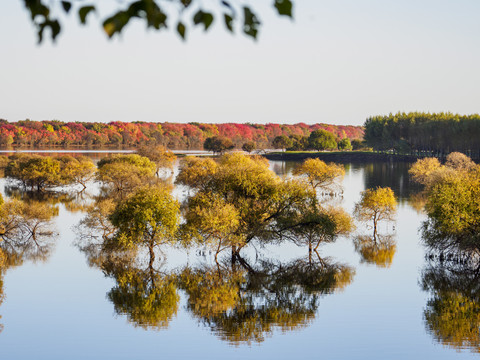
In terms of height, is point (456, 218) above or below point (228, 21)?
below

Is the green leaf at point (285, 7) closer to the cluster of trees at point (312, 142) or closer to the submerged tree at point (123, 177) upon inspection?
the submerged tree at point (123, 177)

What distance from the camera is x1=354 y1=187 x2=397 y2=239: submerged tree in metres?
51.8

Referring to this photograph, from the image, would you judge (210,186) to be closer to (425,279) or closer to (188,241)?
(188,241)

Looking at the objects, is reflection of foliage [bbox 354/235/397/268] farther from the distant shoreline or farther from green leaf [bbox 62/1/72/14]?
the distant shoreline

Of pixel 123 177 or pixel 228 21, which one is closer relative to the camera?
pixel 228 21

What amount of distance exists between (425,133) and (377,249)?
118m

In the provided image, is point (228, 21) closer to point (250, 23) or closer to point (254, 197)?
point (250, 23)

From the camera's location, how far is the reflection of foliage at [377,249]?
139 feet

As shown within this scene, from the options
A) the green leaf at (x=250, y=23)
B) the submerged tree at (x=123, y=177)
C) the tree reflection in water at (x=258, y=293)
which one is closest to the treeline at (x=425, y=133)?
the submerged tree at (x=123, y=177)

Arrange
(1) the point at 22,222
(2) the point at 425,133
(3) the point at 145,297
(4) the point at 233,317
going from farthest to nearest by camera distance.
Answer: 1. (2) the point at 425,133
2. (1) the point at 22,222
3. (3) the point at 145,297
4. (4) the point at 233,317

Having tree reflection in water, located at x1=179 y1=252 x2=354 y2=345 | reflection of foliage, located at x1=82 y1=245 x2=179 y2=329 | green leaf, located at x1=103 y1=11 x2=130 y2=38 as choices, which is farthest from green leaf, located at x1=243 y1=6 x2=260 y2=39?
reflection of foliage, located at x1=82 y1=245 x2=179 y2=329

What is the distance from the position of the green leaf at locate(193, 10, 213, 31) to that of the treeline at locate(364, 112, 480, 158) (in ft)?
475

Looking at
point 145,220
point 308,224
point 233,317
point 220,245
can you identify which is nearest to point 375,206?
point 308,224

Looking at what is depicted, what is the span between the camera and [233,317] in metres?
30.3
